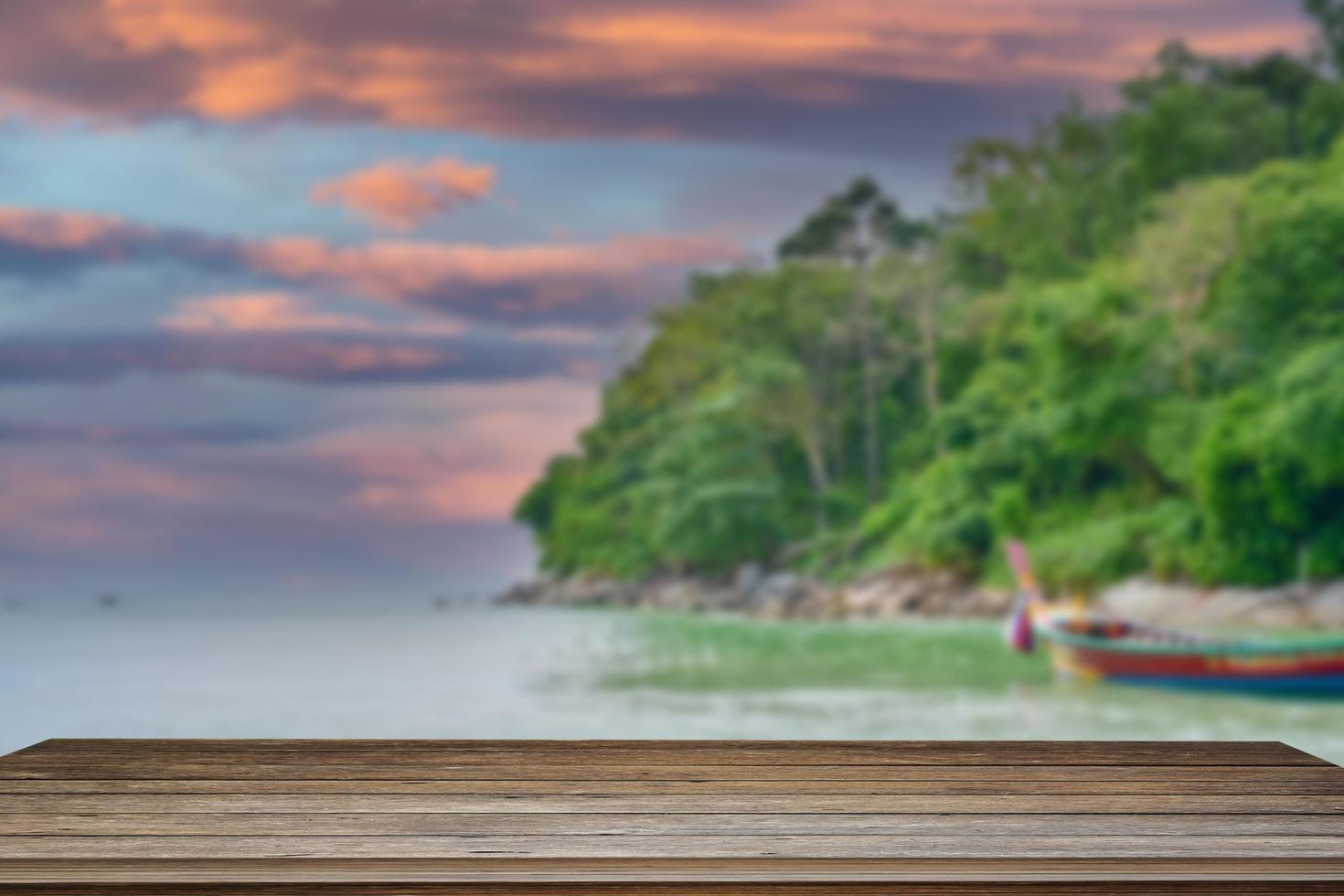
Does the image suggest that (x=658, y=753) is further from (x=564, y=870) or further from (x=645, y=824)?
(x=564, y=870)

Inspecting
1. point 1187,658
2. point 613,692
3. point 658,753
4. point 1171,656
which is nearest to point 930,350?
point 613,692

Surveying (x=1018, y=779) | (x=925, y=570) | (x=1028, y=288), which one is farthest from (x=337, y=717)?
(x=1028, y=288)

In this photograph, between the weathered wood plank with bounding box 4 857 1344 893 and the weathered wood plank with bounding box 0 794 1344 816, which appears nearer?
the weathered wood plank with bounding box 4 857 1344 893

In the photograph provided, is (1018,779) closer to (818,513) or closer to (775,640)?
(775,640)

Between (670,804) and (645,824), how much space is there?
6.8 inches

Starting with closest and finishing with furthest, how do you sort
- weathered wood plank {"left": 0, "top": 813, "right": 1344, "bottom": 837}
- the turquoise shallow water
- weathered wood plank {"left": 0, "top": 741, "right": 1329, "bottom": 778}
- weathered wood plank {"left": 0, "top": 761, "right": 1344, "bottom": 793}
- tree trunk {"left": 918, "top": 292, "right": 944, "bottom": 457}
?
weathered wood plank {"left": 0, "top": 813, "right": 1344, "bottom": 837}
weathered wood plank {"left": 0, "top": 761, "right": 1344, "bottom": 793}
weathered wood plank {"left": 0, "top": 741, "right": 1329, "bottom": 778}
the turquoise shallow water
tree trunk {"left": 918, "top": 292, "right": 944, "bottom": 457}

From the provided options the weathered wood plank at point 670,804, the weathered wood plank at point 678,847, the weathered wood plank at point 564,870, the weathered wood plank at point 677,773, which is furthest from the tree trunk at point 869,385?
the weathered wood plank at point 564,870

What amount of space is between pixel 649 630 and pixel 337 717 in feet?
49.2

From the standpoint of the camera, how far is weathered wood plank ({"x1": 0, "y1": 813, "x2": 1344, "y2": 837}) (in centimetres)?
230

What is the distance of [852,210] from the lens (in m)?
38.8

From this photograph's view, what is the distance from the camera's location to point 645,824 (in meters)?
2.34

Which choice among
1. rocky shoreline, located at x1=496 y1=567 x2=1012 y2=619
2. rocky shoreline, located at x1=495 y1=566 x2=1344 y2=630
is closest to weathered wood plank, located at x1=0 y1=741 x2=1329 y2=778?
rocky shoreline, located at x1=495 y1=566 x2=1344 y2=630

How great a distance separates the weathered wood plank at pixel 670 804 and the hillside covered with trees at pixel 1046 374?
22010 millimetres

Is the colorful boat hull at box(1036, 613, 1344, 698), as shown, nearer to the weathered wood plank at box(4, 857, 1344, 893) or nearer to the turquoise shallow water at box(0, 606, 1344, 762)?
the turquoise shallow water at box(0, 606, 1344, 762)
